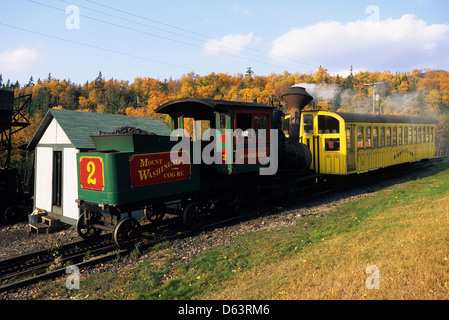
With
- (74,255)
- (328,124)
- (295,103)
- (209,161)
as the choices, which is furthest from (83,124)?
(328,124)

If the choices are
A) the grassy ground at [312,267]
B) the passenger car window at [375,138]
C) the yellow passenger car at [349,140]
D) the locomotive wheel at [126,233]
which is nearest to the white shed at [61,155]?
the locomotive wheel at [126,233]

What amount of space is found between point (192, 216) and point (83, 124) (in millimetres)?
6428

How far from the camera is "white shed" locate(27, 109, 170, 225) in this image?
39.2 ft

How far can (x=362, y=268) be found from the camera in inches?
225

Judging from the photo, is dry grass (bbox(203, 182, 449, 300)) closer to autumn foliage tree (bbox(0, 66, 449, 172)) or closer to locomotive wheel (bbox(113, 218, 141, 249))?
locomotive wheel (bbox(113, 218, 141, 249))

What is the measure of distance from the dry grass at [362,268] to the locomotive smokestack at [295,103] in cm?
616

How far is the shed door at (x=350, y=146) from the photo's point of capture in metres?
14.4

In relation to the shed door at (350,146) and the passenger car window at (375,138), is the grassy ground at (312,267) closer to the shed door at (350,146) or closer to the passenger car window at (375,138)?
the shed door at (350,146)

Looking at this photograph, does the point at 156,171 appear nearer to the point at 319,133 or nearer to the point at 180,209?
the point at 180,209

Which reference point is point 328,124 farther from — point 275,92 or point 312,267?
point 275,92
